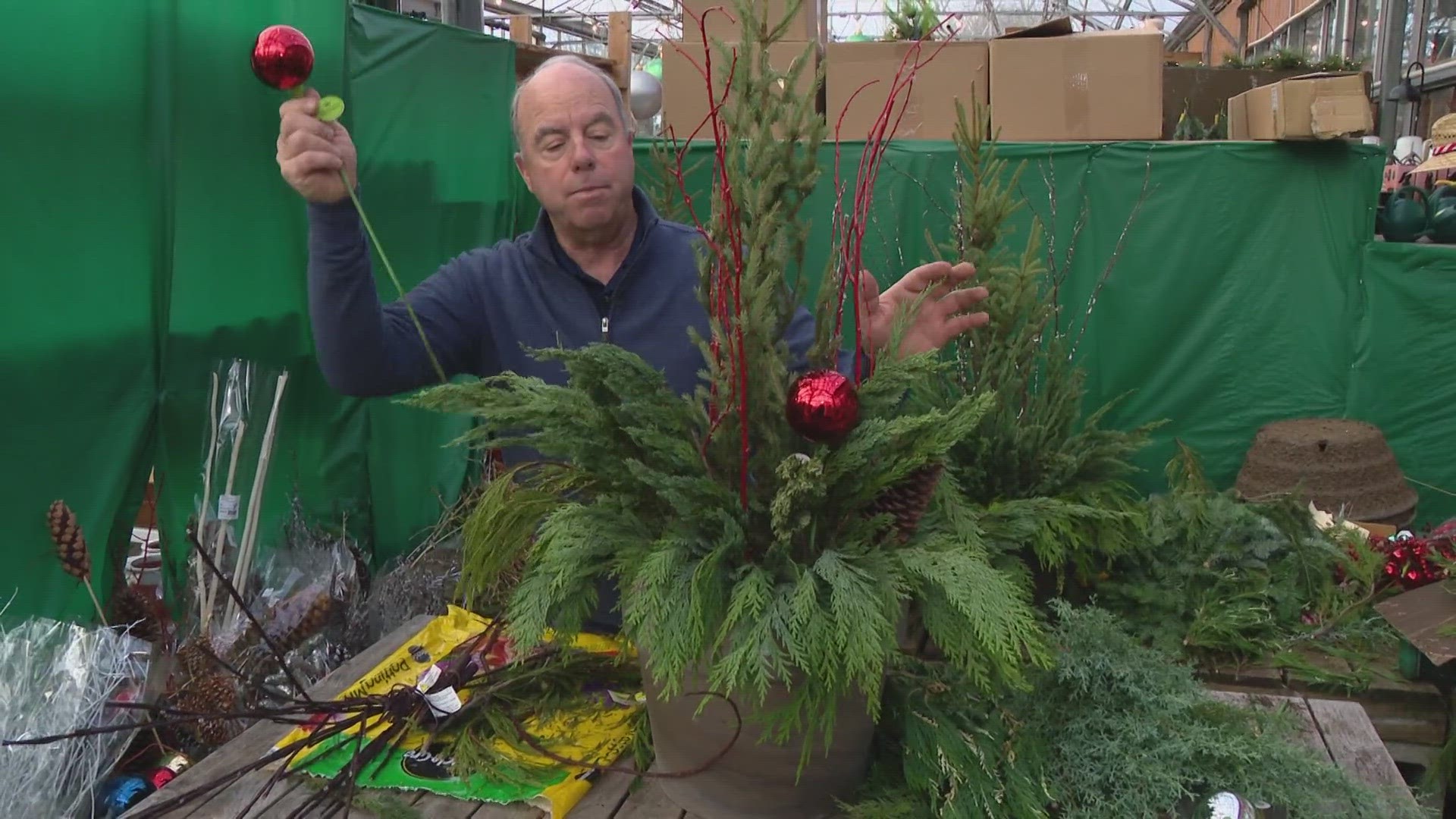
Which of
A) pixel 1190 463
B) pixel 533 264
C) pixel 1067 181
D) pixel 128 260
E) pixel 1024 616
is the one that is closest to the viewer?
pixel 1024 616

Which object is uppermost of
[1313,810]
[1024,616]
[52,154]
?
[52,154]

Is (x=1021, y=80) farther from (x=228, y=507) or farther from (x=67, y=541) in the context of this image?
(x=67, y=541)

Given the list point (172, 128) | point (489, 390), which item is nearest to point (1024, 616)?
point (489, 390)

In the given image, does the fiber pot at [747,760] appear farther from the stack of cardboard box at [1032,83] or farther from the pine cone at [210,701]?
the stack of cardboard box at [1032,83]

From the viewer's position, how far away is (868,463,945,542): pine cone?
106cm

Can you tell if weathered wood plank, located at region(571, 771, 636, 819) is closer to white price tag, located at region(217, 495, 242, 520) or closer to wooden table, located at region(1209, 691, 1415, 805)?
wooden table, located at region(1209, 691, 1415, 805)

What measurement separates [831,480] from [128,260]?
206 cm

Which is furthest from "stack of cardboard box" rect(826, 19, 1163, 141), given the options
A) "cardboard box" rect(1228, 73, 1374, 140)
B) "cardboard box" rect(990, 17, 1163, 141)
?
"cardboard box" rect(1228, 73, 1374, 140)

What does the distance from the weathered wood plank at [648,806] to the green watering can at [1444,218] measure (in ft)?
15.4

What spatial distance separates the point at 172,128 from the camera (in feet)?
8.16

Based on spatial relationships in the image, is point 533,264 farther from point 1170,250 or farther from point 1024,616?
point 1170,250

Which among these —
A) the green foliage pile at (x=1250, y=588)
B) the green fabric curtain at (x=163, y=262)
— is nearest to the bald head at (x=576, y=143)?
the green fabric curtain at (x=163, y=262)

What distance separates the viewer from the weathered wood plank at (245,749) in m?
1.24

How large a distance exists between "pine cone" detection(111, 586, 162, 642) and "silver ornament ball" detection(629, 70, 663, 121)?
158 inches
